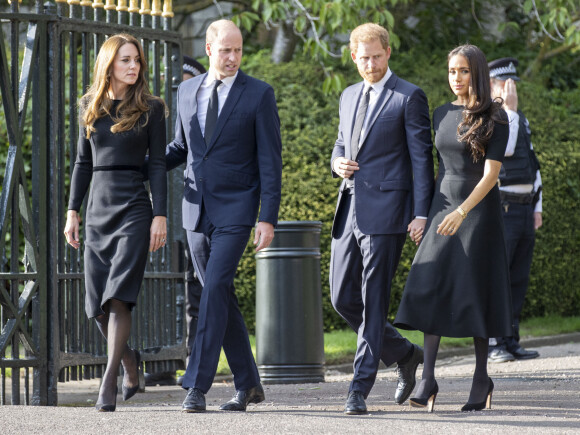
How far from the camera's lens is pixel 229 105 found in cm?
622

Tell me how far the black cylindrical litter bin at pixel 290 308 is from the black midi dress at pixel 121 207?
91.2 inches

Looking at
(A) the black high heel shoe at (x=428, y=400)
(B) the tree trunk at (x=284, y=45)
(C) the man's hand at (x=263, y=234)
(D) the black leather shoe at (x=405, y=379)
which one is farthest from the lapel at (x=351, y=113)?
(B) the tree trunk at (x=284, y=45)

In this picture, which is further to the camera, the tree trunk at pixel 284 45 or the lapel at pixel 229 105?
the tree trunk at pixel 284 45

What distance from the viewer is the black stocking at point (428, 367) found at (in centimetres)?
613

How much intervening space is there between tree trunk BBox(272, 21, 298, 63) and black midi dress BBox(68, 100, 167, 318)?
7.97 meters

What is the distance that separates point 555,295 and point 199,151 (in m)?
7.60

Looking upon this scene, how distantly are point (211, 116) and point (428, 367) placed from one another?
1.81 m

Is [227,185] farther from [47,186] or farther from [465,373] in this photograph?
[465,373]

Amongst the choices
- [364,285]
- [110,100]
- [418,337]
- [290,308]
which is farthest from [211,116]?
[418,337]

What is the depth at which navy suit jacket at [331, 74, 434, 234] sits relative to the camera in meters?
6.18

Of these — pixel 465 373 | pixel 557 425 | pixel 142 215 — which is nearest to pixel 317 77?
pixel 465 373

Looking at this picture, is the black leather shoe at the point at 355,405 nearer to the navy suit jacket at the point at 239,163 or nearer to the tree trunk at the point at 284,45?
the navy suit jacket at the point at 239,163

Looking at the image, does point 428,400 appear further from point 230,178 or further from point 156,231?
point 156,231

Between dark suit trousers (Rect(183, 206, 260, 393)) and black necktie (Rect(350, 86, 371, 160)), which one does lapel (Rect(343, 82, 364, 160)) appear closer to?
black necktie (Rect(350, 86, 371, 160))
